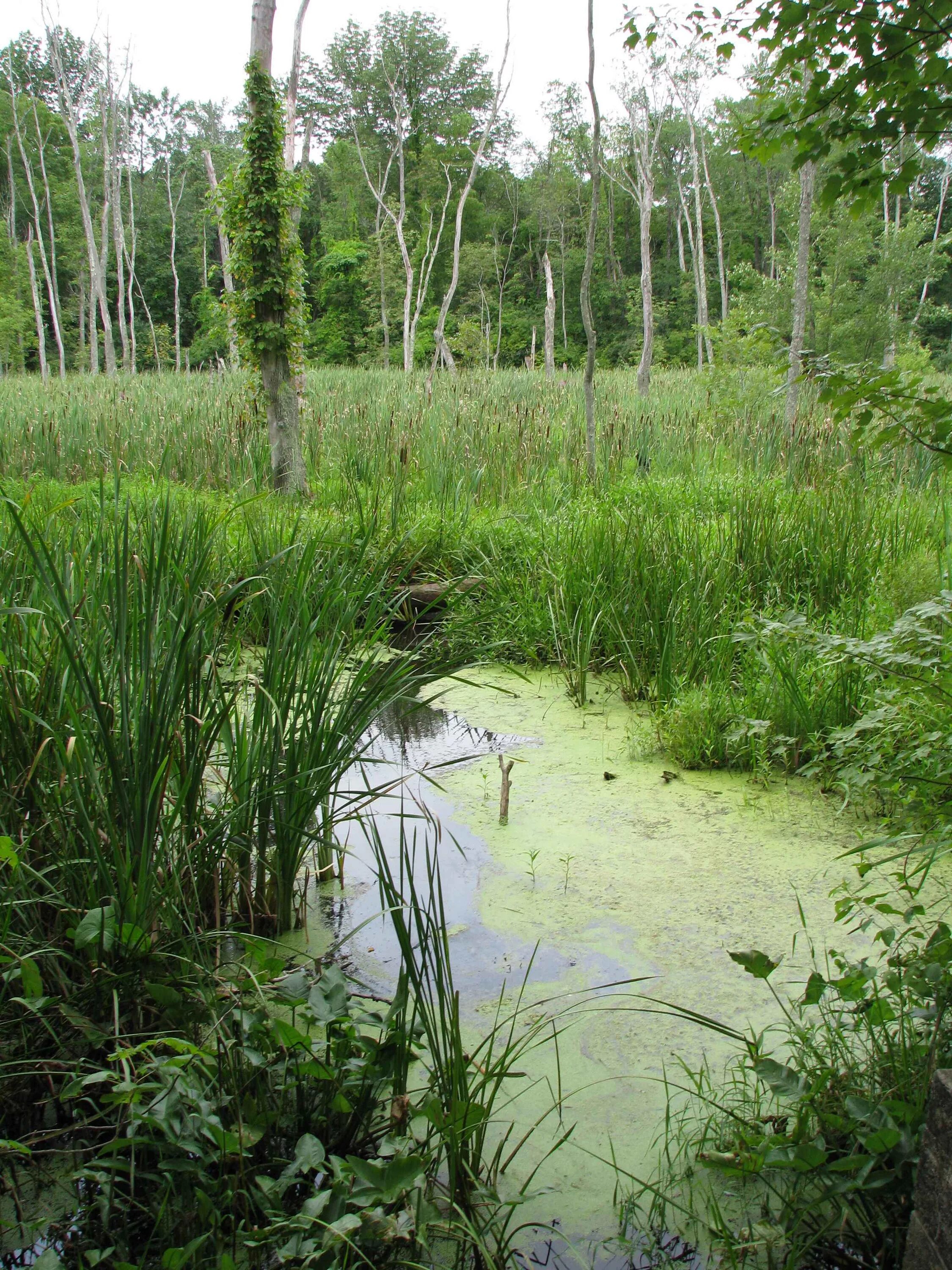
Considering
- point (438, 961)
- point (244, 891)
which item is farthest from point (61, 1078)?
point (438, 961)

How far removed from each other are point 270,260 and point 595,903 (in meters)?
4.73

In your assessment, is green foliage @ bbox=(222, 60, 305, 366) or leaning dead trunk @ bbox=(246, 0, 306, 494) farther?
leaning dead trunk @ bbox=(246, 0, 306, 494)

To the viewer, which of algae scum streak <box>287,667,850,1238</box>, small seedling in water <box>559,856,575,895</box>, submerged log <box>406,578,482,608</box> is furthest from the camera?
submerged log <box>406,578,482,608</box>

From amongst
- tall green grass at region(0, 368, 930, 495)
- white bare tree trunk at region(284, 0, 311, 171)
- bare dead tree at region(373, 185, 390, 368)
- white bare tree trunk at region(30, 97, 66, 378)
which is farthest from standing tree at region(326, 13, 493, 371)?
tall green grass at region(0, 368, 930, 495)

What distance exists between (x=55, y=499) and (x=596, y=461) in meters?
3.51

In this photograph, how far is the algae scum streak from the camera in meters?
1.50

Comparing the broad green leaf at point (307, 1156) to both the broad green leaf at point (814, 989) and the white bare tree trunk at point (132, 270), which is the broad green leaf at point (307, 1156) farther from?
the white bare tree trunk at point (132, 270)

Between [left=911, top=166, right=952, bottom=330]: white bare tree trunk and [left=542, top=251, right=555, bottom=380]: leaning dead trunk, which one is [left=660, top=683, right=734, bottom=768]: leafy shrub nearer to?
[left=542, top=251, right=555, bottom=380]: leaning dead trunk

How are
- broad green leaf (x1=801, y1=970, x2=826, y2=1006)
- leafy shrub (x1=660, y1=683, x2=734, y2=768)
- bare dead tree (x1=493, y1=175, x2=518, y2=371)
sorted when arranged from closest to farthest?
1. broad green leaf (x1=801, y1=970, x2=826, y2=1006)
2. leafy shrub (x1=660, y1=683, x2=734, y2=768)
3. bare dead tree (x1=493, y1=175, x2=518, y2=371)

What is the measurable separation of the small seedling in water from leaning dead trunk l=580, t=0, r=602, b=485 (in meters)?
2.97

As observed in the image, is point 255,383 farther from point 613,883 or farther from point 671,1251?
point 671,1251

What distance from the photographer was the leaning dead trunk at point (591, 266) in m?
4.17

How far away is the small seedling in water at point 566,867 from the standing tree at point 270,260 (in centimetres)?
335

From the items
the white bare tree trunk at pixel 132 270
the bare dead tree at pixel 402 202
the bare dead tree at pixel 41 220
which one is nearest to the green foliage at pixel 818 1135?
the bare dead tree at pixel 402 202
